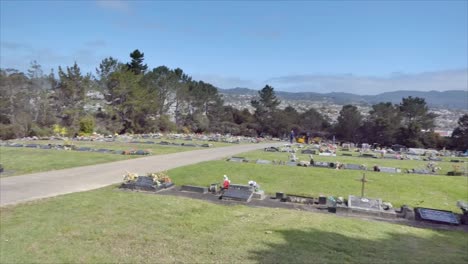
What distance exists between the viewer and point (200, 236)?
236 inches

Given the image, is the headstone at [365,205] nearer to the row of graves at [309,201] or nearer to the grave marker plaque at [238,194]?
the row of graves at [309,201]

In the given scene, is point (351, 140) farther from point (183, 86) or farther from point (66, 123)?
point (66, 123)

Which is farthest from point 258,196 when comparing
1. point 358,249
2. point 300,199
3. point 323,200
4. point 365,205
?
point 358,249

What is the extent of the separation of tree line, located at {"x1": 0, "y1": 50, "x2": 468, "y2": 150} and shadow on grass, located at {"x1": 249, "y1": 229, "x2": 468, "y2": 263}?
27.7 meters

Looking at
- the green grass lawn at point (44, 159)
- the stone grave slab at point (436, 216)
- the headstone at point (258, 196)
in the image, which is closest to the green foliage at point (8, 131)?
the green grass lawn at point (44, 159)

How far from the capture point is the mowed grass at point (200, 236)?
5.11 meters

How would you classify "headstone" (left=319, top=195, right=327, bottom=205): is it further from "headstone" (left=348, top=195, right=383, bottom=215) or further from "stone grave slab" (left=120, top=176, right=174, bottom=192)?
"stone grave slab" (left=120, top=176, right=174, bottom=192)

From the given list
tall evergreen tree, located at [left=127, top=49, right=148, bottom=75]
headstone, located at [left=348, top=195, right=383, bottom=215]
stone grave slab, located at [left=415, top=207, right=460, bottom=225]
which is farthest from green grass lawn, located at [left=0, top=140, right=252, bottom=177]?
tall evergreen tree, located at [left=127, top=49, right=148, bottom=75]

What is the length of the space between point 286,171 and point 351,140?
28.9 metres

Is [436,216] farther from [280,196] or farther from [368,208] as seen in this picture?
[280,196]

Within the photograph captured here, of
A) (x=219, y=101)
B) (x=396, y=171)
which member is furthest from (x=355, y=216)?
(x=219, y=101)

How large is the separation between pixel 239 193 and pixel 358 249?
4319 mm

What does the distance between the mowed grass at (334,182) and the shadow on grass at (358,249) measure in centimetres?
312

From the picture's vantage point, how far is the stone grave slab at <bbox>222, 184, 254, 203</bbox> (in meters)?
9.16
